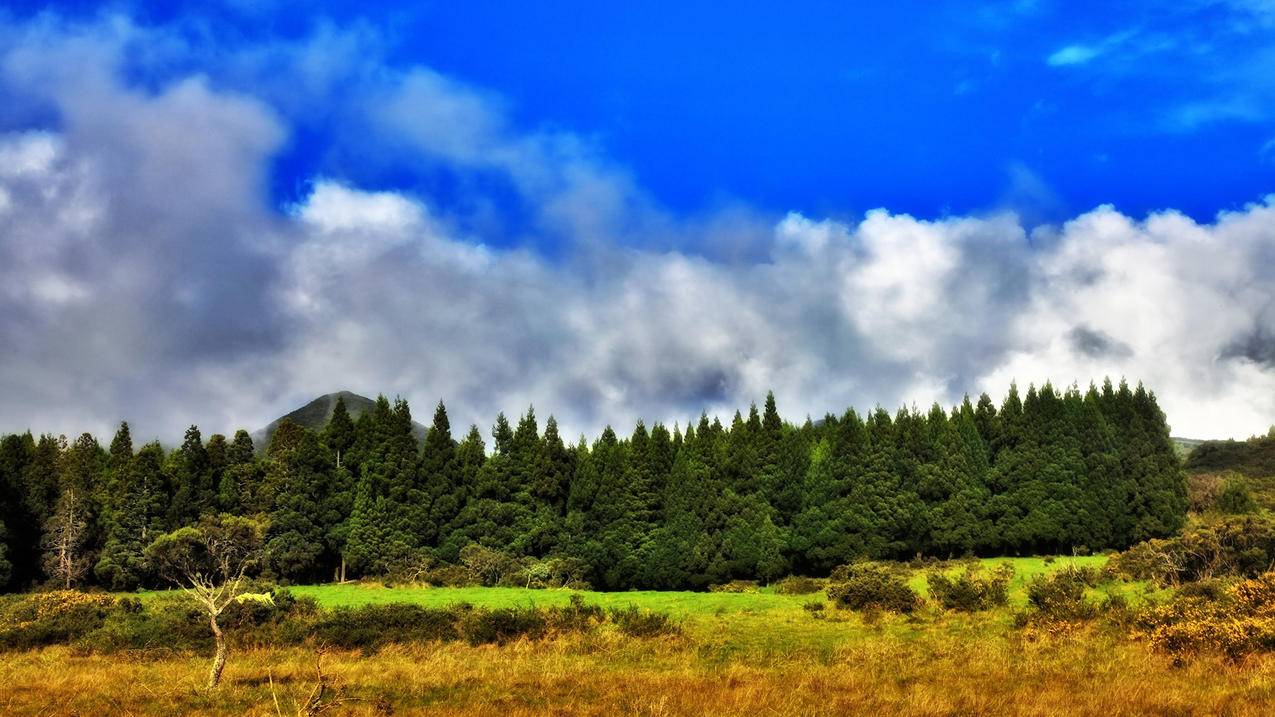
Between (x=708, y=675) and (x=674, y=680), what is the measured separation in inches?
49.7

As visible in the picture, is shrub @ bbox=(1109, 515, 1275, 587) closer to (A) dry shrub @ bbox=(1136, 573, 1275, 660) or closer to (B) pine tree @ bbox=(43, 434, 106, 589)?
(A) dry shrub @ bbox=(1136, 573, 1275, 660)

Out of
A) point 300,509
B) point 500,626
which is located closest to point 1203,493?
point 500,626

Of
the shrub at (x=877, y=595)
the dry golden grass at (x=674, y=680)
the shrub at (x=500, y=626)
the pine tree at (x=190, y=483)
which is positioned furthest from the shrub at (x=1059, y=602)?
the pine tree at (x=190, y=483)

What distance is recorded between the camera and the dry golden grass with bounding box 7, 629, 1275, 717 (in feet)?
49.8

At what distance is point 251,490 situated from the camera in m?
53.0

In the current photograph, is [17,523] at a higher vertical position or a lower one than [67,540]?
higher

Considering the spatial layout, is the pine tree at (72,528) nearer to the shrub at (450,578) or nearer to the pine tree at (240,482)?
the pine tree at (240,482)

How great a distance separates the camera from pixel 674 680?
60.8ft

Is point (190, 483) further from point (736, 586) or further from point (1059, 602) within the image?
point (1059, 602)

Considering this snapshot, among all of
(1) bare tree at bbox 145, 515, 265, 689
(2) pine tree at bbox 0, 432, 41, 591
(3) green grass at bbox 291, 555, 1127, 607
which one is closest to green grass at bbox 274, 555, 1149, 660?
(3) green grass at bbox 291, 555, 1127, 607

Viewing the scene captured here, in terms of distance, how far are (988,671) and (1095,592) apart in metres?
18.0

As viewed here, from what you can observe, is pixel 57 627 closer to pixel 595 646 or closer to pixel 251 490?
pixel 595 646

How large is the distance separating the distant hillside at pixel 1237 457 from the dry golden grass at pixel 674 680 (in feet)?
269

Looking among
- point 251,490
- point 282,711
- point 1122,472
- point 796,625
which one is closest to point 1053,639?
point 796,625
